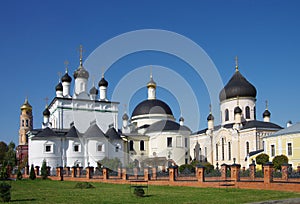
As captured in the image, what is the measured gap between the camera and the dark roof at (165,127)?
46.7m

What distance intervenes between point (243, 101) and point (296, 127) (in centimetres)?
1296

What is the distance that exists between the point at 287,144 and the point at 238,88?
45.7 feet

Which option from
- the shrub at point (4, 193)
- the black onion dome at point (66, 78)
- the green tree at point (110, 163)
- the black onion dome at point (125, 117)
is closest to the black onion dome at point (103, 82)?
the black onion dome at point (66, 78)

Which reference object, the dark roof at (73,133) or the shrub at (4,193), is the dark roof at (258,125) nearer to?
the dark roof at (73,133)

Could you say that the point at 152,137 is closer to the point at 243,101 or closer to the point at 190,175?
the point at 243,101

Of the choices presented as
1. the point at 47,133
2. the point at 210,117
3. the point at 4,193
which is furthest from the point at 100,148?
the point at 4,193

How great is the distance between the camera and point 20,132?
205 ft

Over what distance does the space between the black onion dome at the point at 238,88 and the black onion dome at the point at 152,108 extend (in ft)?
27.4

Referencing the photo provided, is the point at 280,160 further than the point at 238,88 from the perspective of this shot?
No

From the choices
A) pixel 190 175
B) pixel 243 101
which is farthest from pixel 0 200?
pixel 243 101

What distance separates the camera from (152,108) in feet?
174

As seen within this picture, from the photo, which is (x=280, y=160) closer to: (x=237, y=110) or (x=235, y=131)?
(x=235, y=131)

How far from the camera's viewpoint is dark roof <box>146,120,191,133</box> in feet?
153

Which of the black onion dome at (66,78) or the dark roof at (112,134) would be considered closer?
the dark roof at (112,134)
